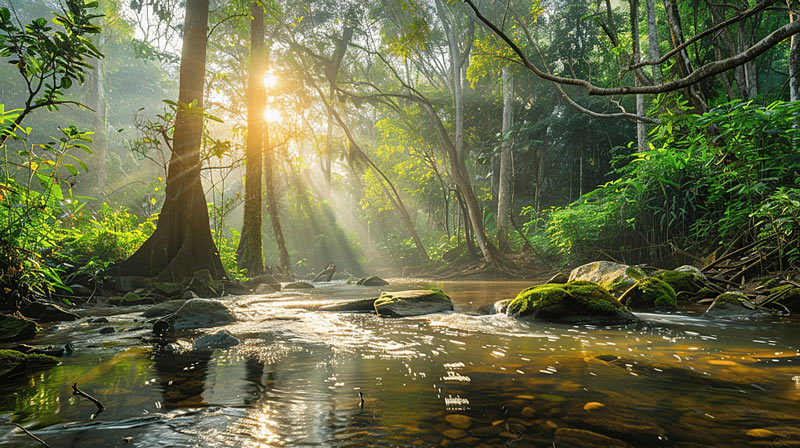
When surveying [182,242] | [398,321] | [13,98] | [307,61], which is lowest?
[398,321]

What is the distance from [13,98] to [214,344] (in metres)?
36.5

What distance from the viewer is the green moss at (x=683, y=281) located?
237 inches

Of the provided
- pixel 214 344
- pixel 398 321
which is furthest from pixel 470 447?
pixel 398 321

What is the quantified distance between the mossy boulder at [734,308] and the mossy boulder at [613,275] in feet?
3.89

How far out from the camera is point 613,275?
6.77 metres

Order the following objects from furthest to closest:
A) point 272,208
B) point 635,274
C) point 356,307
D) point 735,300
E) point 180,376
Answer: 1. point 272,208
2. point 635,274
3. point 356,307
4. point 735,300
5. point 180,376

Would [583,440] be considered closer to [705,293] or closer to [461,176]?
[705,293]

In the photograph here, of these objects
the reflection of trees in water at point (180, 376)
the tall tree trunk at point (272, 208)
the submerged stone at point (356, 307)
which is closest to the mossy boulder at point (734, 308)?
the submerged stone at point (356, 307)

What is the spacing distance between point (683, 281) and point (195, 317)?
6864mm

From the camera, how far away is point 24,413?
1764 mm

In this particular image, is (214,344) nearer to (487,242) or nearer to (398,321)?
(398,321)

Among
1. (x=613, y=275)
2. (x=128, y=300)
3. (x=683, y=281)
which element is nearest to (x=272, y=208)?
(x=128, y=300)

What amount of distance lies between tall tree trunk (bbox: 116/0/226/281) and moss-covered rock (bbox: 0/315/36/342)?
135 inches

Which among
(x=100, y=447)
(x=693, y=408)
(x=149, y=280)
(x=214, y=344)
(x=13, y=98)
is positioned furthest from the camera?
(x=13, y=98)
